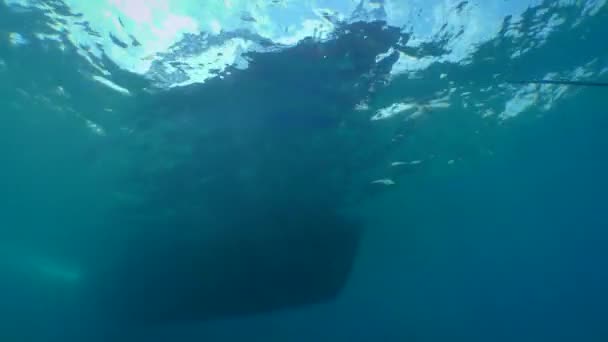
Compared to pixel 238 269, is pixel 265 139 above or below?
above

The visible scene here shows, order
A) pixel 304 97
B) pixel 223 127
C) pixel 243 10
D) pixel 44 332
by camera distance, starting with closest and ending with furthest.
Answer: pixel 243 10, pixel 304 97, pixel 223 127, pixel 44 332

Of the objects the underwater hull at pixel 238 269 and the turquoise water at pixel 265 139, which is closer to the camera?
the turquoise water at pixel 265 139

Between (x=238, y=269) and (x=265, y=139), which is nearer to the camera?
(x=265, y=139)

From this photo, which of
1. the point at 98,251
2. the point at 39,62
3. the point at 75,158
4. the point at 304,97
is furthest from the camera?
the point at 98,251

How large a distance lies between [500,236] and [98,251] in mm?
56020

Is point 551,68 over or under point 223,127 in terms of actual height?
under

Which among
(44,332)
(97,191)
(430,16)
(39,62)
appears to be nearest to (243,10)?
(430,16)

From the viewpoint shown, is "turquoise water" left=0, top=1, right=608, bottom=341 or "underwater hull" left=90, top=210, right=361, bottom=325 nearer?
"turquoise water" left=0, top=1, right=608, bottom=341

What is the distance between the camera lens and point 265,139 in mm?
16594

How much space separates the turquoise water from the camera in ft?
38.6

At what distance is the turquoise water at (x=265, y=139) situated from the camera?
1177 cm

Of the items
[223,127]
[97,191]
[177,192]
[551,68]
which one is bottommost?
[551,68]

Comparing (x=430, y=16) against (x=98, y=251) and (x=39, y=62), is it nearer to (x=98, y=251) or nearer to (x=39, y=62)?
(x=39, y=62)

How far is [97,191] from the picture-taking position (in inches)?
859
